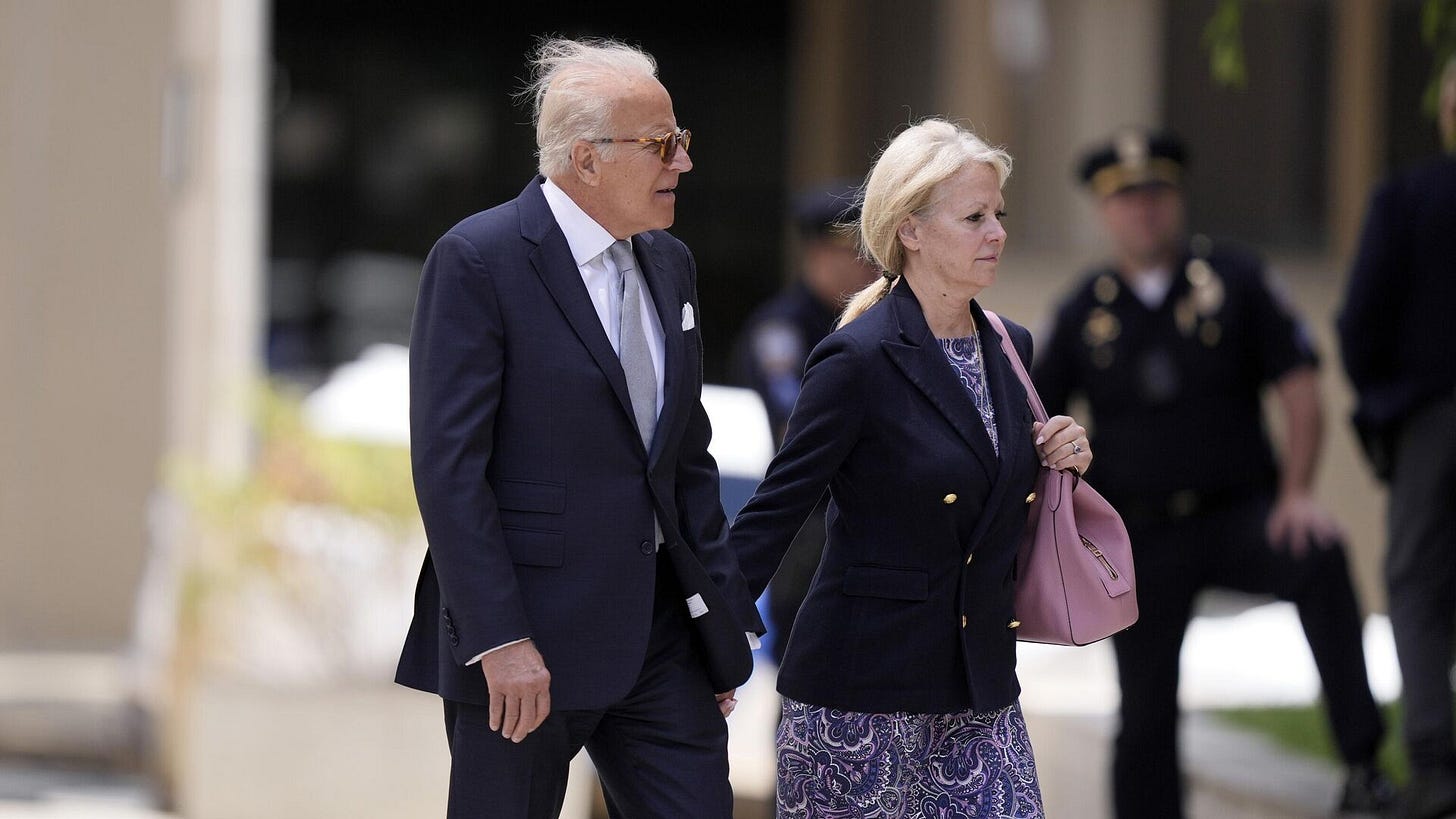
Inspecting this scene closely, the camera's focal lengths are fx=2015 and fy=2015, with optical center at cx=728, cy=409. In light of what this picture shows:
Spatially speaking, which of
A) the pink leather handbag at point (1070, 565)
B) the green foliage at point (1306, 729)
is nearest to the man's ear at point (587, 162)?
the pink leather handbag at point (1070, 565)

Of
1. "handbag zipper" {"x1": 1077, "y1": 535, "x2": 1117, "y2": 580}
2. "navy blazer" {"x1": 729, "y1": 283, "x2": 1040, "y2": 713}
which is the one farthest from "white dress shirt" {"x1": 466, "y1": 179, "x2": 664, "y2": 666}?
"handbag zipper" {"x1": 1077, "y1": 535, "x2": 1117, "y2": 580}

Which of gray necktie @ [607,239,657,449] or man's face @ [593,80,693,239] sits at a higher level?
man's face @ [593,80,693,239]

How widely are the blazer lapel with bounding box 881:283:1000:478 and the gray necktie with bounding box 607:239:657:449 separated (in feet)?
1.59

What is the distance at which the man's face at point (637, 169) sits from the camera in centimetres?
334

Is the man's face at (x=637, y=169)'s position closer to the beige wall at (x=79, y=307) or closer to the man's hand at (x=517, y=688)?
the man's hand at (x=517, y=688)

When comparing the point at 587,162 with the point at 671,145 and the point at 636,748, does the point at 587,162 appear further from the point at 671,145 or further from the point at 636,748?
the point at 636,748

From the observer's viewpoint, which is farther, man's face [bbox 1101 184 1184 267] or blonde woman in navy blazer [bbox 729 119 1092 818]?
man's face [bbox 1101 184 1184 267]

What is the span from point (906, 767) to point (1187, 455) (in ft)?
7.54

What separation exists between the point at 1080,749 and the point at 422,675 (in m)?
3.52

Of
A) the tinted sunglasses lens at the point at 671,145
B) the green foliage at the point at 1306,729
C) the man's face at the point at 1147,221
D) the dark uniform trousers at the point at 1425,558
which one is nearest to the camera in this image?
the tinted sunglasses lens at the point at 671,145

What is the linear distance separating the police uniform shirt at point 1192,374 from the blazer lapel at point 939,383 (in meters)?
2.16

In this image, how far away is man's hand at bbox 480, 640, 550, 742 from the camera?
3.14 metres

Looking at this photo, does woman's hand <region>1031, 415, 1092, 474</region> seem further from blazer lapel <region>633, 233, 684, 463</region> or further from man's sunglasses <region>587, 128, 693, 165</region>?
man's sunglasses <region>587, 128, 693, 165</region>

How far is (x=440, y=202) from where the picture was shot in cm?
1681
